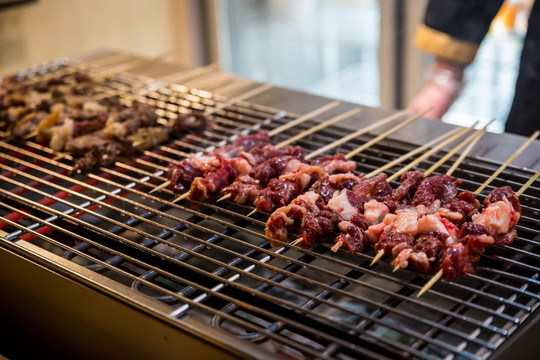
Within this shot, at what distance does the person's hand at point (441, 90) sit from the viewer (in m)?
3.56

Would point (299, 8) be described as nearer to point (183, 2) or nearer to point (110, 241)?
point (183, 2)

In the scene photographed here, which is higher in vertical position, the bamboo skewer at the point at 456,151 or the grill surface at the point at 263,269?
the bamboo skewer at the point at 456,151

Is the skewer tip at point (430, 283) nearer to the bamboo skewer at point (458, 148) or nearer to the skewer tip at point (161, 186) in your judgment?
the bamboo skewer at point (458, 148)

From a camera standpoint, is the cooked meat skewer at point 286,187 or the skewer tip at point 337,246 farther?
the cooked meat skewer at point 286,187

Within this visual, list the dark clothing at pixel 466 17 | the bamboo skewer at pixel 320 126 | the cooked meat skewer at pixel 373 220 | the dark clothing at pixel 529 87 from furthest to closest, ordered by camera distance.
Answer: the dark clothing at pixel 466 17 → the dark clothing at pixel 529 87 → the bamboo skewer at pixel 320 126 → the cooked meat skewer at pixel 373 220

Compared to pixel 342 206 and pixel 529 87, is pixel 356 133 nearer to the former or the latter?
pixel 342 206

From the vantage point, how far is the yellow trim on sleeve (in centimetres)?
359

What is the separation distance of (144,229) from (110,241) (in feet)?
0.41

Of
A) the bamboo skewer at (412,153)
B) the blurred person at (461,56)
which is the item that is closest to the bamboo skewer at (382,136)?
the bamboo skewer at (412,153)

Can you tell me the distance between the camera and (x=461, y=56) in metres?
3.61

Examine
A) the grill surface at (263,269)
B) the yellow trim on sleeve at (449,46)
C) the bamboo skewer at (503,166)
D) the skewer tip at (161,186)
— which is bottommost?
the grill surface at (263,269)

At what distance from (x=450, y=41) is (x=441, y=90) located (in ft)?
0.90

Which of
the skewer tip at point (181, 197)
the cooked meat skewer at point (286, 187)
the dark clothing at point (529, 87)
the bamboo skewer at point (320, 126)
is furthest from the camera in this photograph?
the dark clothing at point (529, 87)

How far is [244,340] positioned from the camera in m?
1.67
